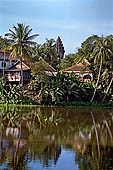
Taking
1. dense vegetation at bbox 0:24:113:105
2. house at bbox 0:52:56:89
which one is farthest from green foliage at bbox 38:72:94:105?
house at bbox 0:52:56:89

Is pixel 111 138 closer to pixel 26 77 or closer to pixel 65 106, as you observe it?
pixel 65 106

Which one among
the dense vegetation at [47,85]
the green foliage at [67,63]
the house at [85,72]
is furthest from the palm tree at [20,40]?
the green foliage at [67,63]

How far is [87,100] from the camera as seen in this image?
42.7 meters

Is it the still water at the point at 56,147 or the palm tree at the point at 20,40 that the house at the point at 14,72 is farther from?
the still water at the point at 56,147

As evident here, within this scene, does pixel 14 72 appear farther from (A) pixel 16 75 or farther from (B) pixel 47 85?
(B) pixel 47 85

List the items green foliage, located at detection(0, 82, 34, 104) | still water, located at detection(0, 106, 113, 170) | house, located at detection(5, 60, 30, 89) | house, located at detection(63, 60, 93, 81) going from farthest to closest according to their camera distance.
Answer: house, located at detection(63, 60, 93, 81), house, located at detection(5, 60, 30, 89), green foliage, located at detection(0, 82, 34, 104), still water, located at detection(0, 106, 113, 170)

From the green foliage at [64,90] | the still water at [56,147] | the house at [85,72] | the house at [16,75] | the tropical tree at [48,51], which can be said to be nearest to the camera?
the still water at [56,147]

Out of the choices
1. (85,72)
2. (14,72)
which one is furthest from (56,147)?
(85,72)

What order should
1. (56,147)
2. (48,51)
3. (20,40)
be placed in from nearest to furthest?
(56,147), (20,40), (48,51)

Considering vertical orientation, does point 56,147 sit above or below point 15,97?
below

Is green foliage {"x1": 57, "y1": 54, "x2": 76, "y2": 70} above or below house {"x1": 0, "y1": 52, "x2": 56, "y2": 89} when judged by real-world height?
above

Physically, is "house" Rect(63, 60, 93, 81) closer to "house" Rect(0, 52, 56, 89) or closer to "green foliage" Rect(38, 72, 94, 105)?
"house" Rect(0, 52, 56, 89)

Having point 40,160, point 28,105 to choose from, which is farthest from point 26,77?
point 40,160

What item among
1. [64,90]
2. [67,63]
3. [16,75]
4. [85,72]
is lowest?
Answer: [64,90]
